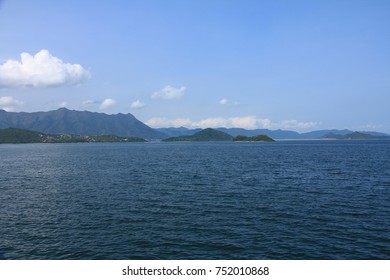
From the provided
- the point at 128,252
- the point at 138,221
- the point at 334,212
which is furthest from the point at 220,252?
the point at 334,212

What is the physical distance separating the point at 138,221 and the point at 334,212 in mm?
32803

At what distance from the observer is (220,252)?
34.7 metres

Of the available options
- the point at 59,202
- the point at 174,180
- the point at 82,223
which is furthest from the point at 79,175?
the point at 82,223

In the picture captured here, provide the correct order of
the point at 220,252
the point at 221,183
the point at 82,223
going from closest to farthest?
the point at 220,252 < the point at 82,223 < the point at 221,183

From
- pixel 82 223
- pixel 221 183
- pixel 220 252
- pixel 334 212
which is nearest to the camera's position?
pixel 220 252

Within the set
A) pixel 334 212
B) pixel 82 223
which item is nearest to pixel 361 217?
pixel 334 212

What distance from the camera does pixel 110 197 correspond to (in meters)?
63.9

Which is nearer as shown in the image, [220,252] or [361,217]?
[220,252]

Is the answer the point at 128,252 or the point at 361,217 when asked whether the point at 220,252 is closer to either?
the point at 128,252

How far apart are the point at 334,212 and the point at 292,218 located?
8780mm
